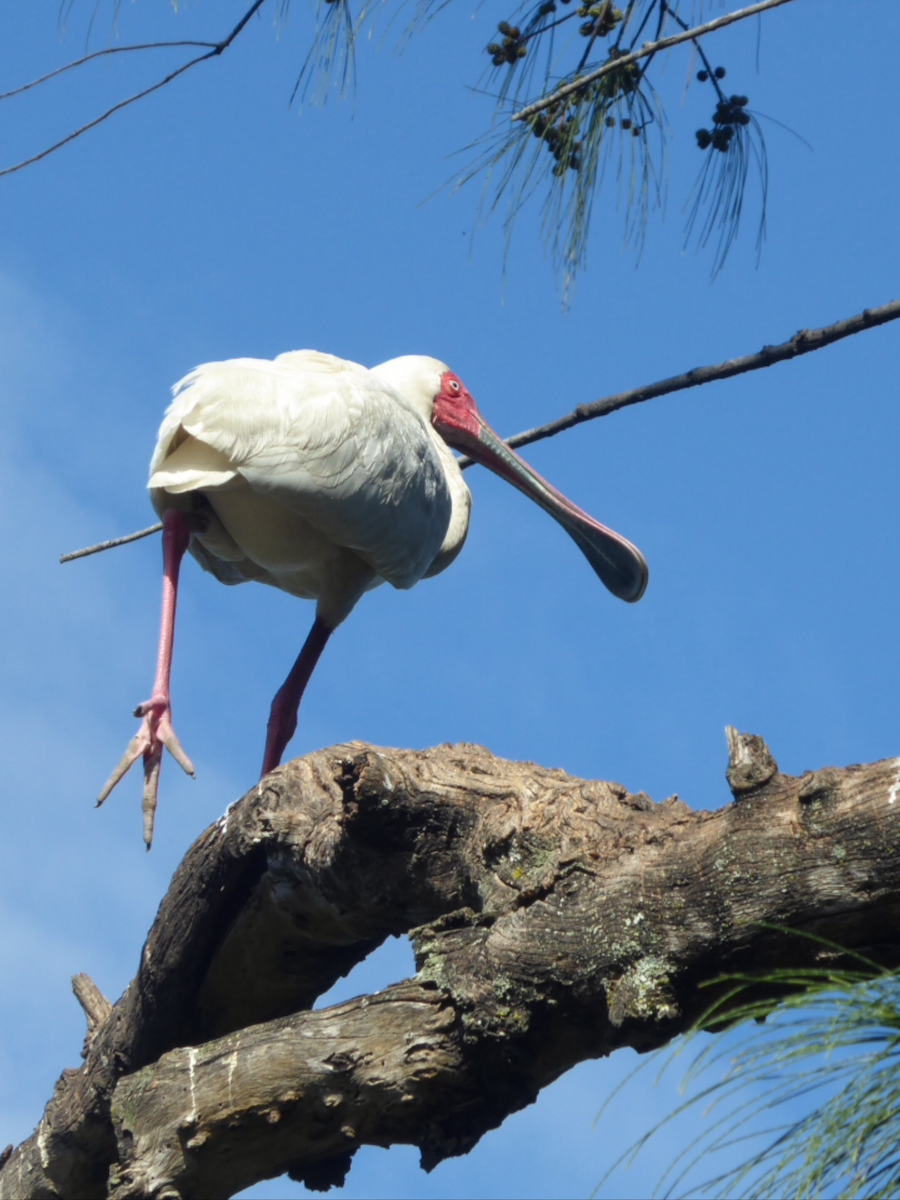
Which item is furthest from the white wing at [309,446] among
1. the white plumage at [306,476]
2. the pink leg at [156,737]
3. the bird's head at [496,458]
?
the bird's head at [496,458]

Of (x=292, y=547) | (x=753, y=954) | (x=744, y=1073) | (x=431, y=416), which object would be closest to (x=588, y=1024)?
(x=753, y=954)

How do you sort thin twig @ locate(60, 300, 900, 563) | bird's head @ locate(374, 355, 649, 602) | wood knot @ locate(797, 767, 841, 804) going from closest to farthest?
wood knot @ locate(797, 767, 841, 804) → thin twig @ locate(60, 300, 900, 563) → bird's head @ locate(374, 355, 649, 602)

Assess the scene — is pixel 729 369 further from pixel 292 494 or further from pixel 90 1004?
pixel 90 1004

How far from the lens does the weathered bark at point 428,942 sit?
2555 mm

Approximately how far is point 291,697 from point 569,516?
6.67 ft

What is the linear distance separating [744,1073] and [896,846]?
1.95 ft

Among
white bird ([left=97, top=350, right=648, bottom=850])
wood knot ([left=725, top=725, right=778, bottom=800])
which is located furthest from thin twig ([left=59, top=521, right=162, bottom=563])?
wood knot ([left=725, top=725, right=778, bottom=800])

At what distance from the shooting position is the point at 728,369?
3807 mm

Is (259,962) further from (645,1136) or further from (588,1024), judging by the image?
(645,1136)

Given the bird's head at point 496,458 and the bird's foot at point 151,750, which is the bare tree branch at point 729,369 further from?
the bird's head at point 496,458

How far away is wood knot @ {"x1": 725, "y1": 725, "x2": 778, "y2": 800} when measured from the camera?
102 inches

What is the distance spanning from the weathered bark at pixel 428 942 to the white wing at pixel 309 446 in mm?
1300

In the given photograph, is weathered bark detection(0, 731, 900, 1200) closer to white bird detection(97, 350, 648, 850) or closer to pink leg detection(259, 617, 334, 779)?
white bird detection(97, 350, 648, 850)

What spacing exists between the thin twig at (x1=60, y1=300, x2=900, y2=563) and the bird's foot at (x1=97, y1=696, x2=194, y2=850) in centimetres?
128
